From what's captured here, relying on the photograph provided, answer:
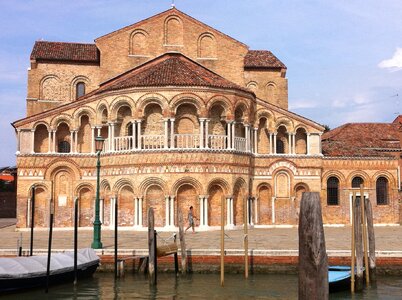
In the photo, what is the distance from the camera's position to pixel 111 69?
33.4 m

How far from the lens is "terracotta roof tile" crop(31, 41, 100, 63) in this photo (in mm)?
34438

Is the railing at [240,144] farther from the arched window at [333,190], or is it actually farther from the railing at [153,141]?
the arched window at [333,190]

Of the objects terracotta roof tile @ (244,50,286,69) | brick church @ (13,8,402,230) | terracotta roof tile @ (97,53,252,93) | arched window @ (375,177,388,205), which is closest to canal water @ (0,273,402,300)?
brick church @ (13,8,402,230)

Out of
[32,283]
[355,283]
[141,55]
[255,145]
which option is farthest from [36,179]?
[355,283]

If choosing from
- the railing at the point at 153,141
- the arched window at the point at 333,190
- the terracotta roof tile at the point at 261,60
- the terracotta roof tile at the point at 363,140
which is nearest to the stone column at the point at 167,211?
the railing at the point at 153,141

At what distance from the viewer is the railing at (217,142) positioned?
1100 inches

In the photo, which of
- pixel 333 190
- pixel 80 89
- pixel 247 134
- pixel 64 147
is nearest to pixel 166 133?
pixel 247 134

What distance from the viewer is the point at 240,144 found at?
29.3 meters

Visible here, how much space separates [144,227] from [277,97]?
14.6 m

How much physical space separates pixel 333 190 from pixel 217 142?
29.6 feet

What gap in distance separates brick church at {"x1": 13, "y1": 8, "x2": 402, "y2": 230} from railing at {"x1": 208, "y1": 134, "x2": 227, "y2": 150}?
5 centimetres

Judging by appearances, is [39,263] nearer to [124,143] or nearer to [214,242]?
[214,242]

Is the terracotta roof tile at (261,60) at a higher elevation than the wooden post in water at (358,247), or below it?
higher

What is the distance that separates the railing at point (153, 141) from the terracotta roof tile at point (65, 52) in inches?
368
